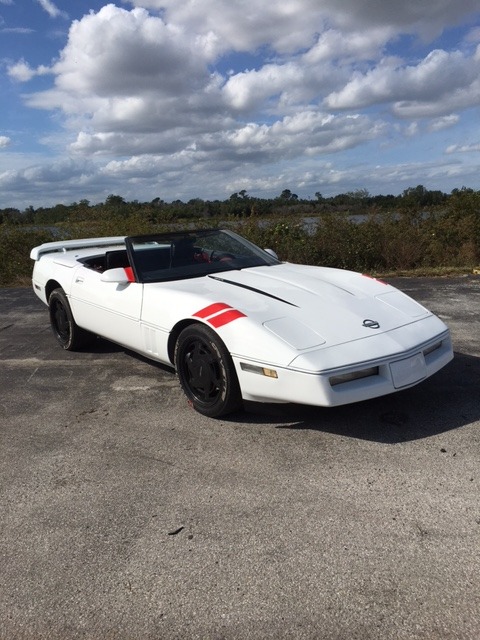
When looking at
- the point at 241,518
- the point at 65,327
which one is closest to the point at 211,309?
the point at 241,518

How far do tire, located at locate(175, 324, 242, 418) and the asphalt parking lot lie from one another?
13 cm

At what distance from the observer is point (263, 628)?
191 centimetres

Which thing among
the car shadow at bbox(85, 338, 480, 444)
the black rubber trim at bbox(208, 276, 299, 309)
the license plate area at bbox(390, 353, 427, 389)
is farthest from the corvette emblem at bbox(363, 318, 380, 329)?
the car shadow at bbox(85, 338, 480, 444)

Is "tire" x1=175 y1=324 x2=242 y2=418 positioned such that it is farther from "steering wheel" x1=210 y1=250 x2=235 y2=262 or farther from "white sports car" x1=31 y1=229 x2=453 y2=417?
"steering wheel" x1=210 y1=250 x2=235 y2=262

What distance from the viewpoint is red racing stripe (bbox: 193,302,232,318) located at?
3.67 metres

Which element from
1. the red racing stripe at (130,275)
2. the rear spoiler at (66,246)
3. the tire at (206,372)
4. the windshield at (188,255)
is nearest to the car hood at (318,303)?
the windshield at (188,255)

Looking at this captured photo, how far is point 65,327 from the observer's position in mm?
5703

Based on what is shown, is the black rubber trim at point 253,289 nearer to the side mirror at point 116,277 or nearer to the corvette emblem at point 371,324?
the corvette emblem at point 371,324

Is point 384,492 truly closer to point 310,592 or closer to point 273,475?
Result: point 273,475

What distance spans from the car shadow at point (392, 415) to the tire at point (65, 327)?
2394 mm

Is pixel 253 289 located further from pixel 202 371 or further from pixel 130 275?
pixel 130 275

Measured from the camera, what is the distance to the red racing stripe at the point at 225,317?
3.54 meters

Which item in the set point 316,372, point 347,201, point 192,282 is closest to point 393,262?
point 347,201

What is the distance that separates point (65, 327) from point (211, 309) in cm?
257
